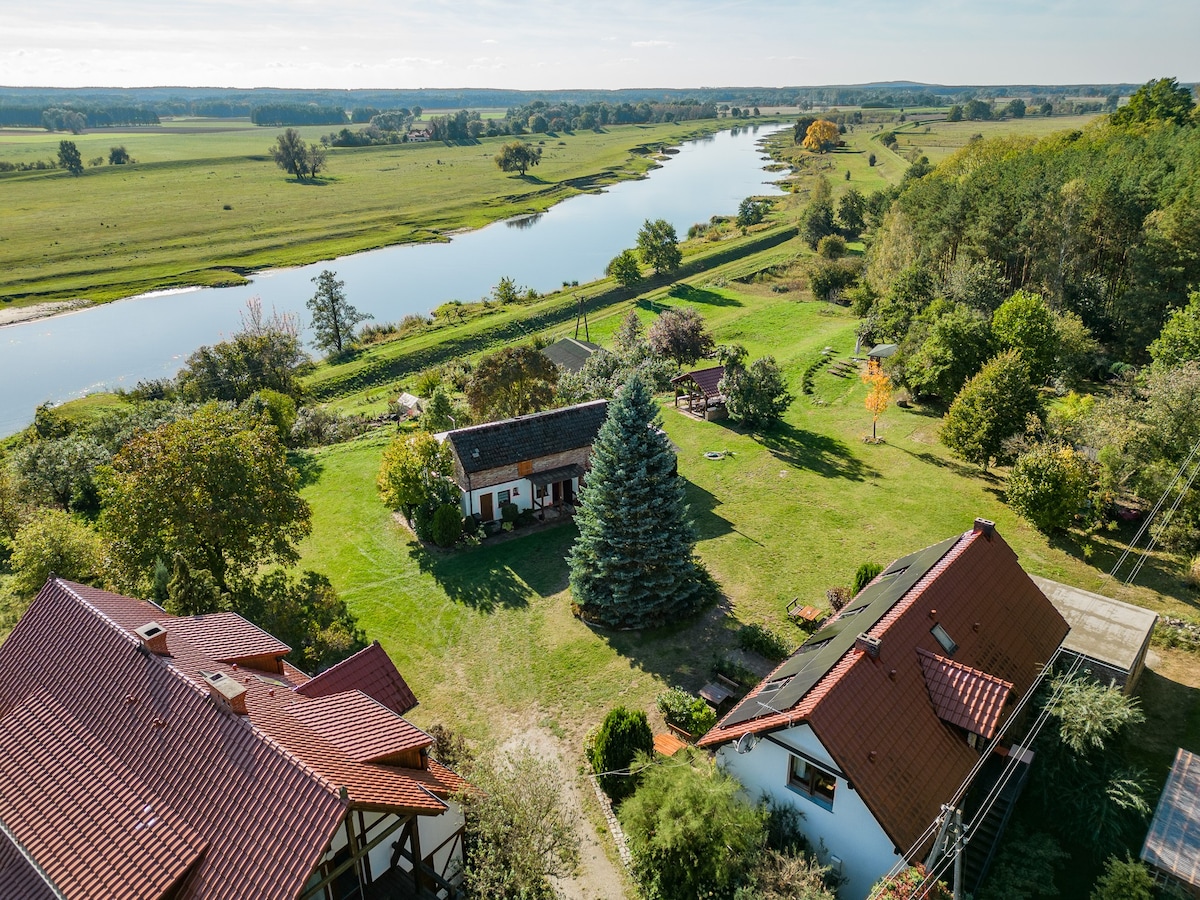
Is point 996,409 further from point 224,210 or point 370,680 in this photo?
point 224,210

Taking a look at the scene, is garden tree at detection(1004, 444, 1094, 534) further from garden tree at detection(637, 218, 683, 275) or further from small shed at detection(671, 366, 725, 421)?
garden tree at detection(637, 218, 683, 275)

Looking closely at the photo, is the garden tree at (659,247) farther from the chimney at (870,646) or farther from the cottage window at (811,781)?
the cottage window at (811,781)

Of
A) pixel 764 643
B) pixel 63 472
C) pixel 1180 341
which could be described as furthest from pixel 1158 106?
pixel 63 472

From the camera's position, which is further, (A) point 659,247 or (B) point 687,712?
(A) point 659,247

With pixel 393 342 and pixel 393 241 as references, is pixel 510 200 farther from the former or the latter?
pixel 393 342

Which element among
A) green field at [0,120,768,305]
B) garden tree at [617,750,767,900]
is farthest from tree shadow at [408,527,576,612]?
green field at [0,120,768,305]

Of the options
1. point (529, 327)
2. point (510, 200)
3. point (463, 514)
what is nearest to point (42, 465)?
point (463, 514)

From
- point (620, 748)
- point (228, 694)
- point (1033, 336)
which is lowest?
point (620, 748)
